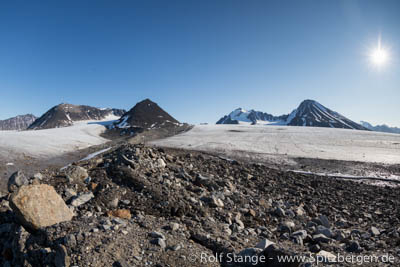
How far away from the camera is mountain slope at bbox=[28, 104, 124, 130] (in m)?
123

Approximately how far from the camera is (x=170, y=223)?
5.11 m

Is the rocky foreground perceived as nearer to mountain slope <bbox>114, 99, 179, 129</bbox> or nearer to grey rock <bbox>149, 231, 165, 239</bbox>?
grey rock <bbox>149, 231, 165, 239</bbox>

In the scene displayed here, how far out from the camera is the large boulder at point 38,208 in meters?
4.68

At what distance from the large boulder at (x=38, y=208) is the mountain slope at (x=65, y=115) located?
432 ft

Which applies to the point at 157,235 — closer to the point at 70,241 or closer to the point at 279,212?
the point at 70,241

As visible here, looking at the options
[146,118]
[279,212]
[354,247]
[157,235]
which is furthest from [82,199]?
[146,118]

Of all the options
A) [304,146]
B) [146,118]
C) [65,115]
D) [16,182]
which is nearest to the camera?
[16,182]

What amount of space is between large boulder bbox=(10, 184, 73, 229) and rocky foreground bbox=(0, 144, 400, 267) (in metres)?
0.02

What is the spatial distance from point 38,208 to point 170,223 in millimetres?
3269

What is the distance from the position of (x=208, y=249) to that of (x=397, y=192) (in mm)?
13306

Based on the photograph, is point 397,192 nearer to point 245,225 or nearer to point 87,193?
point 245,225

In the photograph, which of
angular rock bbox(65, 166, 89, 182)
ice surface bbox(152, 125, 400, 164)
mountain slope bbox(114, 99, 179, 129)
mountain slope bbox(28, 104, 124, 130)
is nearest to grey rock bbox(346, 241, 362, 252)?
angular rock bbox(65, 166, 89, 182)

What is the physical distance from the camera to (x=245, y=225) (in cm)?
637

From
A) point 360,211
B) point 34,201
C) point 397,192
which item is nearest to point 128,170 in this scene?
point 34,201
